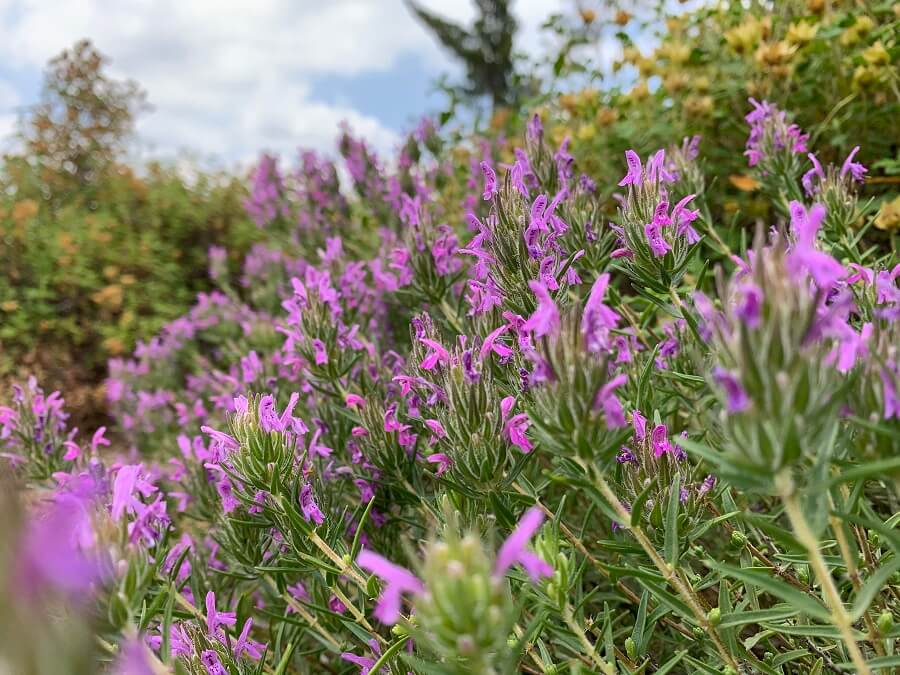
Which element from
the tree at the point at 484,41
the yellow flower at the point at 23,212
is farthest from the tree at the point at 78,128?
the tree at the point at 484,41

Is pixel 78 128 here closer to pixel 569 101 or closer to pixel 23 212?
pixel 23 212

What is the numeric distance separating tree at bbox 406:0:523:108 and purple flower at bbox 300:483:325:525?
25.5 metres

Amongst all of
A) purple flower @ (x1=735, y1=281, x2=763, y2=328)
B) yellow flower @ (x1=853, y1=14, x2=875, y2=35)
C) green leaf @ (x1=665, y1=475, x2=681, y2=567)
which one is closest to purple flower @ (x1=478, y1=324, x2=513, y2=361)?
green leaf @ (x1=665, y1=475, x2=681, y2=567)

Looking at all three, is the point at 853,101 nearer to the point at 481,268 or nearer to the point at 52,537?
the point at 481,268

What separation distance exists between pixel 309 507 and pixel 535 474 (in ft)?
2.74

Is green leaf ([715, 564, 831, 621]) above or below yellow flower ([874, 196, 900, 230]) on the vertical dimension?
below

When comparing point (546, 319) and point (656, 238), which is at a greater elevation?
point (656, 238)

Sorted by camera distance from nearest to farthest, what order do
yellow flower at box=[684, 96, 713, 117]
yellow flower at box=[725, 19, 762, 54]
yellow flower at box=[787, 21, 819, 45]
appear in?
yellow flower at box=[787, 21, 819, 45] < yellow flower at box=[725, 19, 762, 54] < yellow flower at box=[684, 96, 713, 117]

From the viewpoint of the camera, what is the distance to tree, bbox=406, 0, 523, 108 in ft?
83.2

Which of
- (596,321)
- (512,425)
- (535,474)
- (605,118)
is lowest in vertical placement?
(535,474)

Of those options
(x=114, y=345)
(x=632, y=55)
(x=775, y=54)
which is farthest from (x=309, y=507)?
(x=114, y=345)

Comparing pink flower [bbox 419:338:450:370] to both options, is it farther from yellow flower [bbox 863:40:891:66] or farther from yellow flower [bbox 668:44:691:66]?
yellow flower [bbox 668:44:691:66]

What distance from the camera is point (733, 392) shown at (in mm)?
914

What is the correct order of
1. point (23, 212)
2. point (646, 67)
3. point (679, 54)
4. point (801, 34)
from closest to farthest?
point (801, 34)
point (679, 54)
point (646, 67)
point (23, 212)
